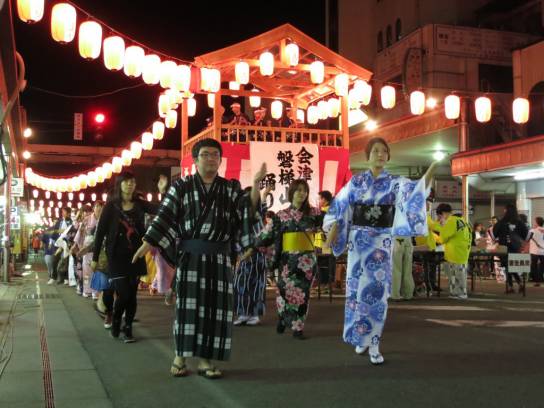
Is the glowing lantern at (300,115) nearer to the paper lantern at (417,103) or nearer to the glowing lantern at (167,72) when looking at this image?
the glowing lantern at (167,72)

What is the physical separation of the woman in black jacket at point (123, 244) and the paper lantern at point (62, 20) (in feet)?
18.8

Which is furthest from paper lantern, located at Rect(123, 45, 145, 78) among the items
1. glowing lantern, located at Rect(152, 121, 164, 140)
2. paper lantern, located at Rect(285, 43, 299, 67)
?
glowing lantern, located at Rect(152, 121, 164, 140)

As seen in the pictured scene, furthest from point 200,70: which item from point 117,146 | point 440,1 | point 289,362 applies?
point 117,146

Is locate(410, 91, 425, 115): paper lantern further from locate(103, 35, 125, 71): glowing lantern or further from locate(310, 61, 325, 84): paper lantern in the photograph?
locate(103, 35, 125, 71): glowing lantern

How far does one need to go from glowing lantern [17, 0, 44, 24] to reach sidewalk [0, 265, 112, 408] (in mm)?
4751

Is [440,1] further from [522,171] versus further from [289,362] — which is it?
Result: [289,362]

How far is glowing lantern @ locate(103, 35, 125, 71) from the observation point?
13125 millimetres

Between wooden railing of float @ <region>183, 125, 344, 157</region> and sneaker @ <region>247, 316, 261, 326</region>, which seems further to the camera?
wooden railing of float @ <region>183, 125, 344, 157</region>

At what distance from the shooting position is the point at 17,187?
1806 centimetres

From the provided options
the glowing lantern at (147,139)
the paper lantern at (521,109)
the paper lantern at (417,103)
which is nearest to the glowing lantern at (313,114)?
the paper lantern at (417,103)

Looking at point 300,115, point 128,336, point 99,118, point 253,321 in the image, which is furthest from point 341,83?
point 99,118

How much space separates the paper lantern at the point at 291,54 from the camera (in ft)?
42.4

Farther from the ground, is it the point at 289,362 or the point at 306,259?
the point at 306,259

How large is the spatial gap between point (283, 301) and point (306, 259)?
0.57m
